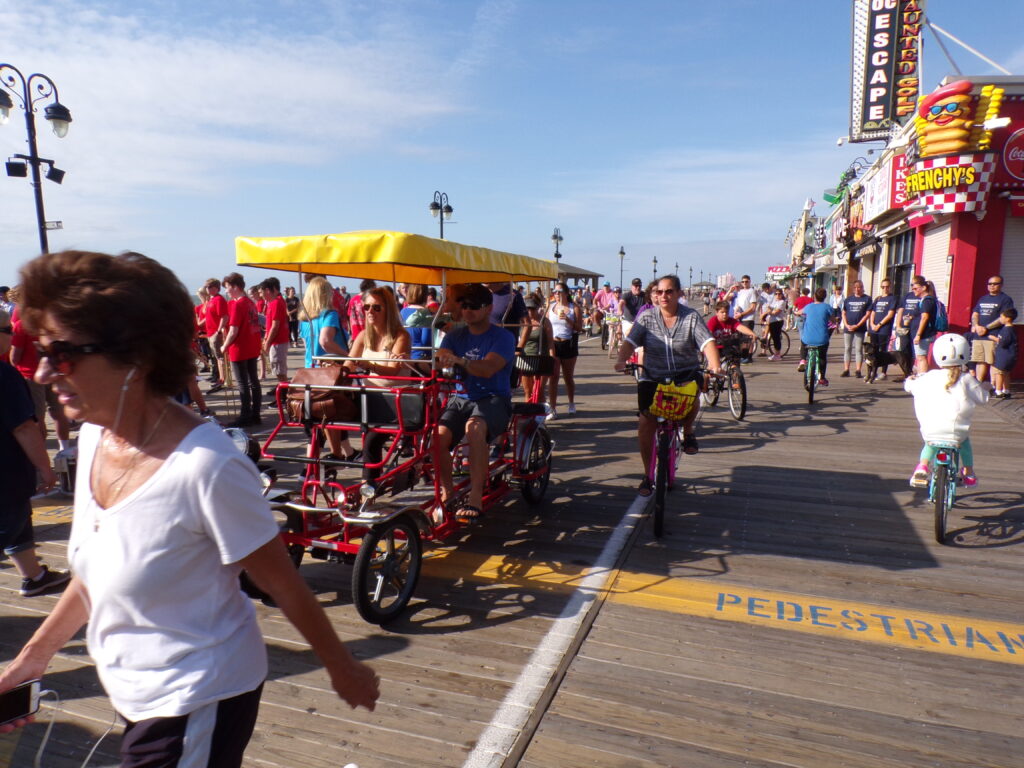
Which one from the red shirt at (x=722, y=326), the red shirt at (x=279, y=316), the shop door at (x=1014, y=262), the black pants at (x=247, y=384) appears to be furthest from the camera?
the shop door at (x=1014, y=262)

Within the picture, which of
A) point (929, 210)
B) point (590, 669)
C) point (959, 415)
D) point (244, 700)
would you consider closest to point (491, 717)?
point (590, 669)

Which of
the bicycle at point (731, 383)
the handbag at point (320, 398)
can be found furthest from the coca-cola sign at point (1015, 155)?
the handbag at point (320, 398)

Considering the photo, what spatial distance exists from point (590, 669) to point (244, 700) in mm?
2192

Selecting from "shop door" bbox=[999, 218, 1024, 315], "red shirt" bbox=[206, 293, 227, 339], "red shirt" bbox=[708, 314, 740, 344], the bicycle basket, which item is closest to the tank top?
"red shirt" bbox=[708, 314, 740, 344]

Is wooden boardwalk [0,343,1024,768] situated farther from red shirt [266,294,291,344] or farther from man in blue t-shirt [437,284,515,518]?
red shirt [266,294,291,344]

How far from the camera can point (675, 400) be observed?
5461mm

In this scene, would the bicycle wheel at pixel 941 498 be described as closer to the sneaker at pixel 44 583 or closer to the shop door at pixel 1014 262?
the sneaker at pixel 44 583

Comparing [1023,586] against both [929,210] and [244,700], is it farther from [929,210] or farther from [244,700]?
[929,210]

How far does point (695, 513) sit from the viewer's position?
5.88m

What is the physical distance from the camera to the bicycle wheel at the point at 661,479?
519 centimetres

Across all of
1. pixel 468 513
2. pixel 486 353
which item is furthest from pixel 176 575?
pixel 486 353

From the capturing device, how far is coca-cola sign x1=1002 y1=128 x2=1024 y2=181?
12.6m

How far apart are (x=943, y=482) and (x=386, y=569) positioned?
412 cm

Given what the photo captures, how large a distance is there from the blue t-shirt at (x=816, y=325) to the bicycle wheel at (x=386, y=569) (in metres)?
9.45
